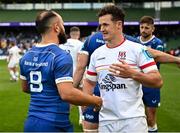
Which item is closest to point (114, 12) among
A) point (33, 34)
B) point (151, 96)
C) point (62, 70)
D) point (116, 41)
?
point (116, 41)

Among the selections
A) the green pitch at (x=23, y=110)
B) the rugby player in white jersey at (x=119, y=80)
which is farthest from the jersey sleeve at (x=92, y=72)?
the green pitch at (x=23, y=110)

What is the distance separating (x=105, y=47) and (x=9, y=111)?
8.68 metres

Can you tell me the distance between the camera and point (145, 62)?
4.77 meters

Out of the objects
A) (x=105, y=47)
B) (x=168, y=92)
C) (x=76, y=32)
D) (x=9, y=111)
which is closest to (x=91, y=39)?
(x=105, y=47)

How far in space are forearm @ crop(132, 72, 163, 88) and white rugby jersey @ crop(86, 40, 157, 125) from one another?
0.38ft

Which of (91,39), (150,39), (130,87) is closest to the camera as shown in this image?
(130,87)

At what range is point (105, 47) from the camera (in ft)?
16.6

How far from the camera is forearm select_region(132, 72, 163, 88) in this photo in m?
4.56

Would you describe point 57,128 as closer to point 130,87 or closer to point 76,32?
point 130,87

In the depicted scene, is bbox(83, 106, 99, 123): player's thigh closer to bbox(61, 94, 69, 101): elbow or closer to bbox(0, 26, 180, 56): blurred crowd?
bbox(61, 94, 69, 101): elbow

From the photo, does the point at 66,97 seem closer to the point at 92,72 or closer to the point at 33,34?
the point at 92,72

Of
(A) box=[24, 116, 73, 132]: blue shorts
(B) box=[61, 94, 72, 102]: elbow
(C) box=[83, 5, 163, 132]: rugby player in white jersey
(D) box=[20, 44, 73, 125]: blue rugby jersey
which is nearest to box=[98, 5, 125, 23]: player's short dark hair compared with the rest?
(C) box=[83, 5, 163, 132]: rugby player in white jersey

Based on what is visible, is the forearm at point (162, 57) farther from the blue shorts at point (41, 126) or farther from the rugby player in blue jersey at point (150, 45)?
the rugby player in blue jersey at point (150, 45)

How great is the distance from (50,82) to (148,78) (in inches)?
38.8
